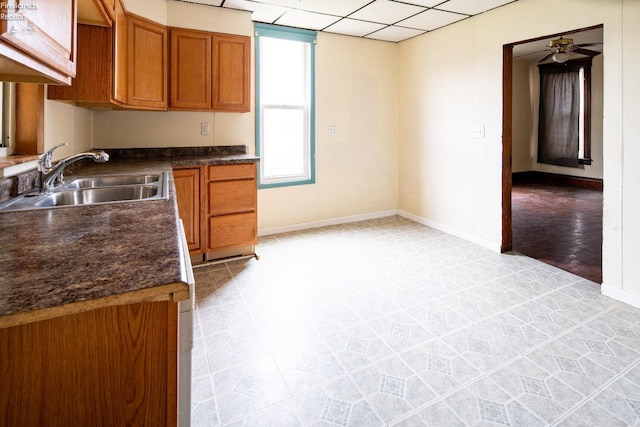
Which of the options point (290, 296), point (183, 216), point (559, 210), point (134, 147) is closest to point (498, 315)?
point (290, 296)

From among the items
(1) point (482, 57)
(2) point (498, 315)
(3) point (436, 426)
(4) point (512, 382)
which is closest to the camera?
(3) point (436, 426)

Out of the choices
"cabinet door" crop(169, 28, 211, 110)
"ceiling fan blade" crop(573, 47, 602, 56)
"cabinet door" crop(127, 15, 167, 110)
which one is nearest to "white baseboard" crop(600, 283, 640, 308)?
"cabinet door" crop(169, 28, 211, 110)

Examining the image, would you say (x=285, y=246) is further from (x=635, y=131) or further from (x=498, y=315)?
(x=635, y=131)

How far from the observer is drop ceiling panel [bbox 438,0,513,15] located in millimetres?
3363

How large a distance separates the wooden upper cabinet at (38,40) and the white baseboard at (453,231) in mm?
3711

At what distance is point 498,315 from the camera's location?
2.44 meters

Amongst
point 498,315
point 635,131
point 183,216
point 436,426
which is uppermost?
point 635,131

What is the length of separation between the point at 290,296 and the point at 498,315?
56.3 inches

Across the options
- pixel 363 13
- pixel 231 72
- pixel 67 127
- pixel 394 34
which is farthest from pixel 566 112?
pixel 67 127

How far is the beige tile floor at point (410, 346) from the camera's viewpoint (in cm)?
162

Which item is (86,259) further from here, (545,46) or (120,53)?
(545,46)

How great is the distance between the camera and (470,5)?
11.4 ft

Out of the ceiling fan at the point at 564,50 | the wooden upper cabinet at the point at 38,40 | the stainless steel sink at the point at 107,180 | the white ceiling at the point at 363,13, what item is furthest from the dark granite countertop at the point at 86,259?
the ceiling fan at the point at 564,50

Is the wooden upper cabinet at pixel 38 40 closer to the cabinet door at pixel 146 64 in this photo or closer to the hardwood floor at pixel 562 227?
the cabinet door at pixel 146 64
